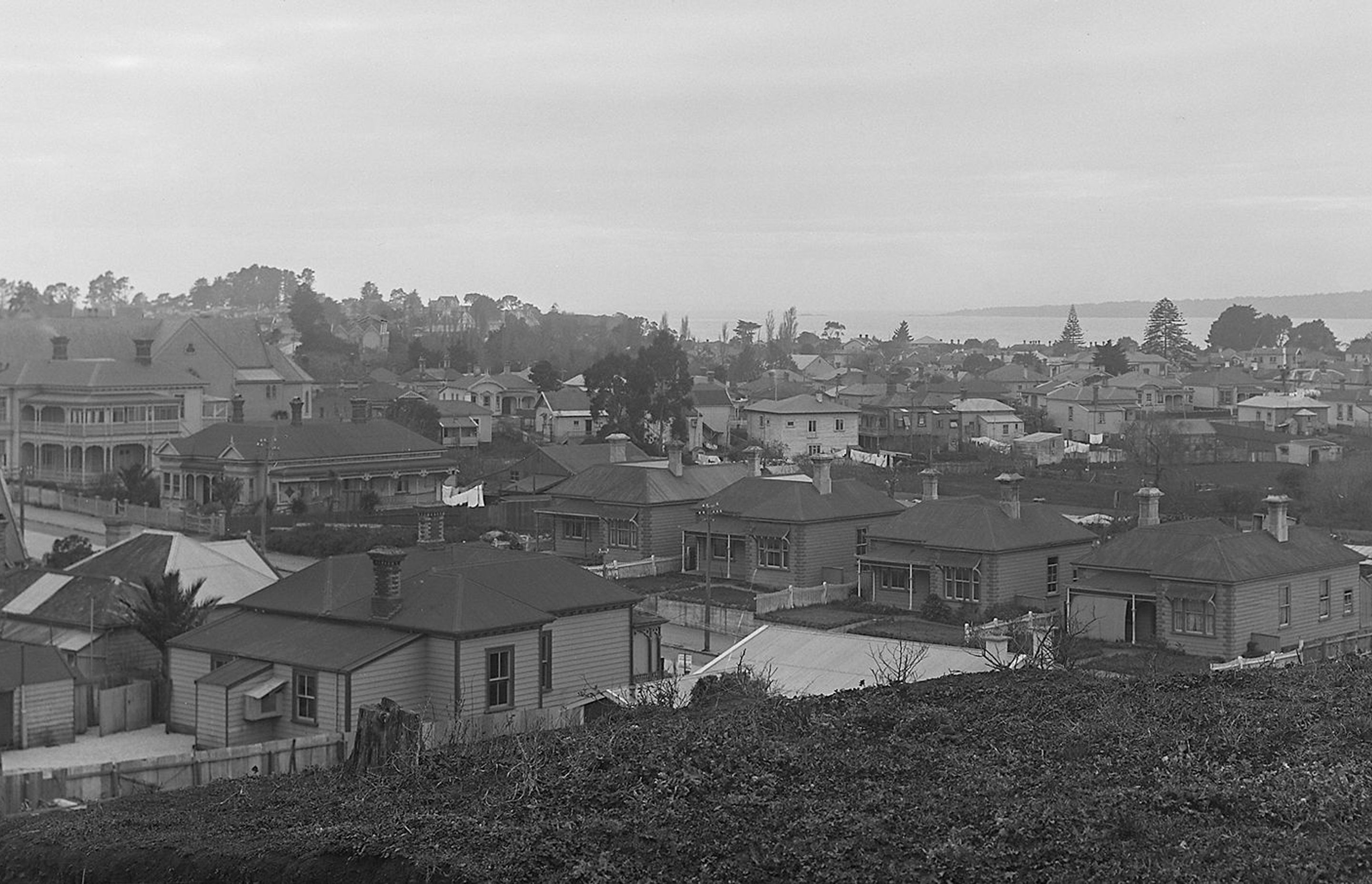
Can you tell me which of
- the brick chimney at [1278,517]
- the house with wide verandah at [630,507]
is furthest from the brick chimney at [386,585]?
the house with wide verandah at [630,507]

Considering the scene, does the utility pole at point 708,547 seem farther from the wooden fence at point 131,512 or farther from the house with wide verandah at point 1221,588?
the wooden fence at point 131,512

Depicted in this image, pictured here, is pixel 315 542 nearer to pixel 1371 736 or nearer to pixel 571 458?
pixel 571 458

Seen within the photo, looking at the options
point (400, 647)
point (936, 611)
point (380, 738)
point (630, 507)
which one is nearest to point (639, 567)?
point (630, 507)

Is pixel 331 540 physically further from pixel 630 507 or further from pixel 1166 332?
pixel 1166 332

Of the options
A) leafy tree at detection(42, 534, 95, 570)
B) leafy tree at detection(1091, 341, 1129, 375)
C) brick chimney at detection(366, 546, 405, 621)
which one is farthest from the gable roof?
leafy tree at detection(1091, 341, 1129, 375)

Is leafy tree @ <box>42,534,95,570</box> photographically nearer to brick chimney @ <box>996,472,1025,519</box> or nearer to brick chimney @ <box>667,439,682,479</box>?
brick chimney @ <box>667,439,682,479</box>

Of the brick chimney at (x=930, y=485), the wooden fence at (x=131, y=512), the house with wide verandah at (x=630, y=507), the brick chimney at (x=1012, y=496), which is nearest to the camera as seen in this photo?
the brick chimney at (x=1012, y=496)
